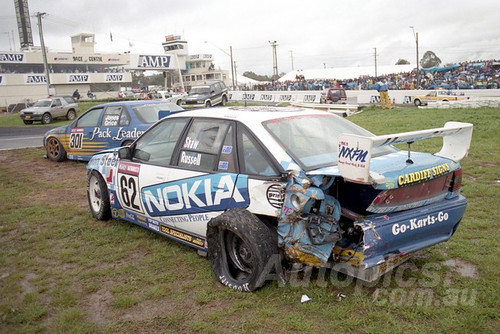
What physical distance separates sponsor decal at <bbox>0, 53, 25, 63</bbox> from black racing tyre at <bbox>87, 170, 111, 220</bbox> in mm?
69952

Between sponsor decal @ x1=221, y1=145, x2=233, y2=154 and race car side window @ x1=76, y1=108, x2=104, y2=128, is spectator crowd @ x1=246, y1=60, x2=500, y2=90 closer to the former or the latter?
race car side window @ x1=76, y1=108, x2=104, y2=128

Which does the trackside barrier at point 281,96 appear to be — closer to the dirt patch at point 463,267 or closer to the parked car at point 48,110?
the parked car at point 48,110

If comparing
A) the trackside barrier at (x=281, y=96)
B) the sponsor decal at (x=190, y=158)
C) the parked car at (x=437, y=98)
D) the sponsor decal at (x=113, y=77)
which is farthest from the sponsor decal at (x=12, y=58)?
the sponsor decal at (x=190, y=158)

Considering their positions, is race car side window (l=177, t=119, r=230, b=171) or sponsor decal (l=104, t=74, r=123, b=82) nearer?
race car side window (l=177, t=119, r=230, b=171)

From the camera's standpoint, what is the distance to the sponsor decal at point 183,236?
4.13 meters

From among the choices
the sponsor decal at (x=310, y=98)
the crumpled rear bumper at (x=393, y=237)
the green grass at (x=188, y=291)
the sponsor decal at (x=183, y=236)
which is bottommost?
the green grass at (x=188, y=291)

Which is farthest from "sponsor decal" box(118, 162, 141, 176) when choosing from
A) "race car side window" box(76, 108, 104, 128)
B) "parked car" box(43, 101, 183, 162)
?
"race car side window" box(76, 108, 104, 128)

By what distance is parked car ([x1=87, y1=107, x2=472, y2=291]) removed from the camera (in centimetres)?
317

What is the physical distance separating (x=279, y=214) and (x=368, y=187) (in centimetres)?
71

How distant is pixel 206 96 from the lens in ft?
94.9

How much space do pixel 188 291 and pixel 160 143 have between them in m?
1.80

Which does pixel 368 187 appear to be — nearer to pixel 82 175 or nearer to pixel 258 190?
pixel 258 190

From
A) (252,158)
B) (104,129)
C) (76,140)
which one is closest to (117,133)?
(104,129)

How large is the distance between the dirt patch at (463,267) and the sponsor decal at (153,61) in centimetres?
6114
